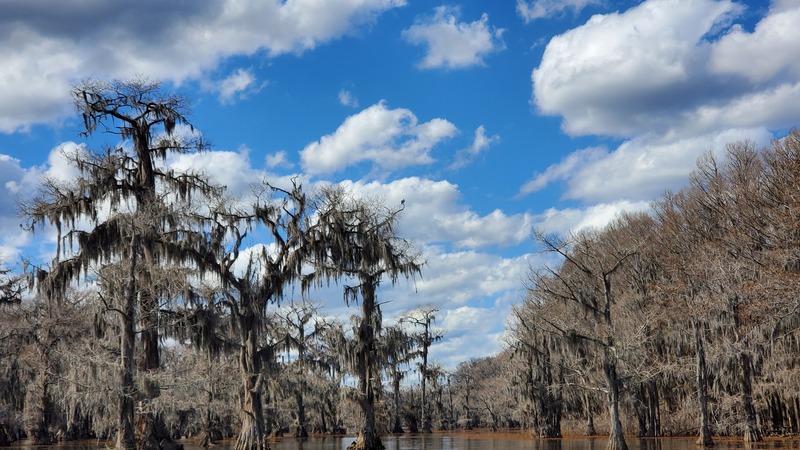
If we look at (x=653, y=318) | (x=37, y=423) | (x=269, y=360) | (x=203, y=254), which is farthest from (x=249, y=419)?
(x=37, y=423)

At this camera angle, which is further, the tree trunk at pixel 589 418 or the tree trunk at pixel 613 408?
the tree trunk at pixel 589 418

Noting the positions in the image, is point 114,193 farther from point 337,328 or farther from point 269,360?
point 337,328

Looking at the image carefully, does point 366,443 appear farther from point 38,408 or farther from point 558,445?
point 38,408

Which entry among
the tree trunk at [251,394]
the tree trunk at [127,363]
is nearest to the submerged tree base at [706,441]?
the tree trunk at [251,394]

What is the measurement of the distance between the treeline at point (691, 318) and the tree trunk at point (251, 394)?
12093mm

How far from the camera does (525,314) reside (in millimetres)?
46531

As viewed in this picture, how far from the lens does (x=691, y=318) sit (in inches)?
1324

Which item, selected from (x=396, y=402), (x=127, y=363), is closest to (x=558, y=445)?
(x=127, y=363)

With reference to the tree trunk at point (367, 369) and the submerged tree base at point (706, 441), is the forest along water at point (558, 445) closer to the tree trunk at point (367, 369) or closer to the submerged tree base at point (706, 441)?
the submerged tree base at point (706, 441)

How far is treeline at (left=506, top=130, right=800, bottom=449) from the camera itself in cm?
2372

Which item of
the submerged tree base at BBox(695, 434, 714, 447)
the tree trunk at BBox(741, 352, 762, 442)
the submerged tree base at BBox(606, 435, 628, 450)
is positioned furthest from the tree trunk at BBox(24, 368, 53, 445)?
the tree trunk at BBox(741, 352, 762, 442)

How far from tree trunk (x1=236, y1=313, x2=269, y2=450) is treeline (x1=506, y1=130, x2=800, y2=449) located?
12.1 meters

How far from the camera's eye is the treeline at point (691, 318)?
23719 mm

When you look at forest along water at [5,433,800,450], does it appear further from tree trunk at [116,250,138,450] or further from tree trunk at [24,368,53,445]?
tree trunk at [116,250,138,450]
